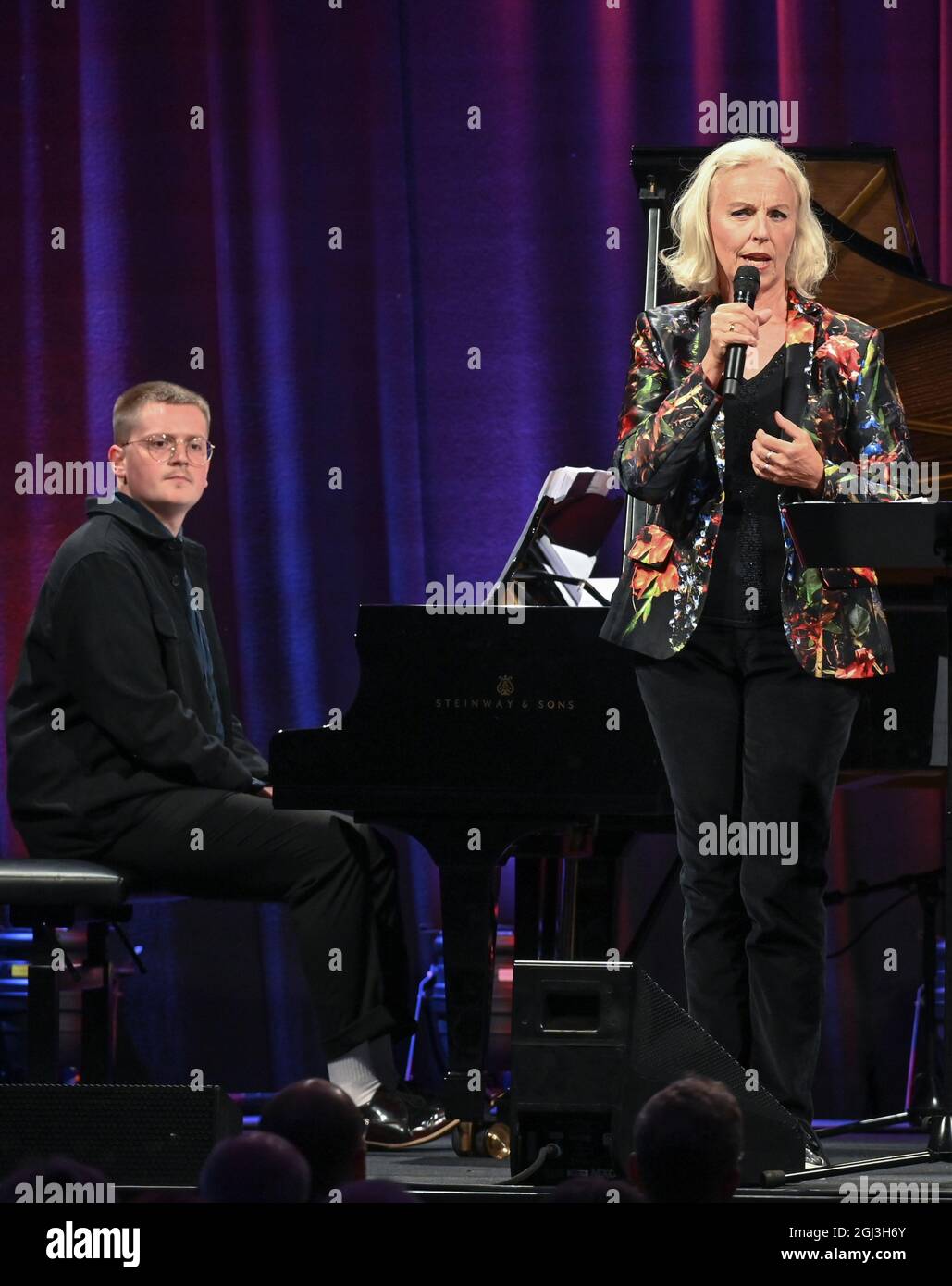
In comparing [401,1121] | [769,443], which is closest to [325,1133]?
[769,443]

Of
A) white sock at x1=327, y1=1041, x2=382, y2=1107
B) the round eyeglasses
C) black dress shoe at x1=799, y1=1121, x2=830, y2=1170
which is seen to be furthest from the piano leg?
the round eyeglasses

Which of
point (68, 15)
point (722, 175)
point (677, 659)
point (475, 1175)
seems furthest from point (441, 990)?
point (68, 15)

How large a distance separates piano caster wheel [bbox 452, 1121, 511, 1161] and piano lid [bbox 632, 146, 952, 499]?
4.99 feet

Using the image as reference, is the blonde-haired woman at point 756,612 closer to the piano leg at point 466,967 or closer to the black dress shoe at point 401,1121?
the piano leg at point 466,967

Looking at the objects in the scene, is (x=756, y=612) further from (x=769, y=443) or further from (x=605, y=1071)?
(x=605, y=1071)

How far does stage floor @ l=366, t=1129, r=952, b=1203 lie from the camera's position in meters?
2.13

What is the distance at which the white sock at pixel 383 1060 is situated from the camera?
3627mm

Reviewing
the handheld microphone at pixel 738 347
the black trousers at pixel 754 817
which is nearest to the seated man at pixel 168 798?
the black trousers at pixel 754 817

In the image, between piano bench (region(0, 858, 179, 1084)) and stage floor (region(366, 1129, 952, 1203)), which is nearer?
stage floor (region(366, 1129, 952, 1203))

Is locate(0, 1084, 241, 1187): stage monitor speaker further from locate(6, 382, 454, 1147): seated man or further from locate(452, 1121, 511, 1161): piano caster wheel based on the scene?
locate(6, 382, 454, 1147): seated man

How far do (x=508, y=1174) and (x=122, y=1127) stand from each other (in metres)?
1.08

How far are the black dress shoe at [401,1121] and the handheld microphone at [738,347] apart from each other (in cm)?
163
